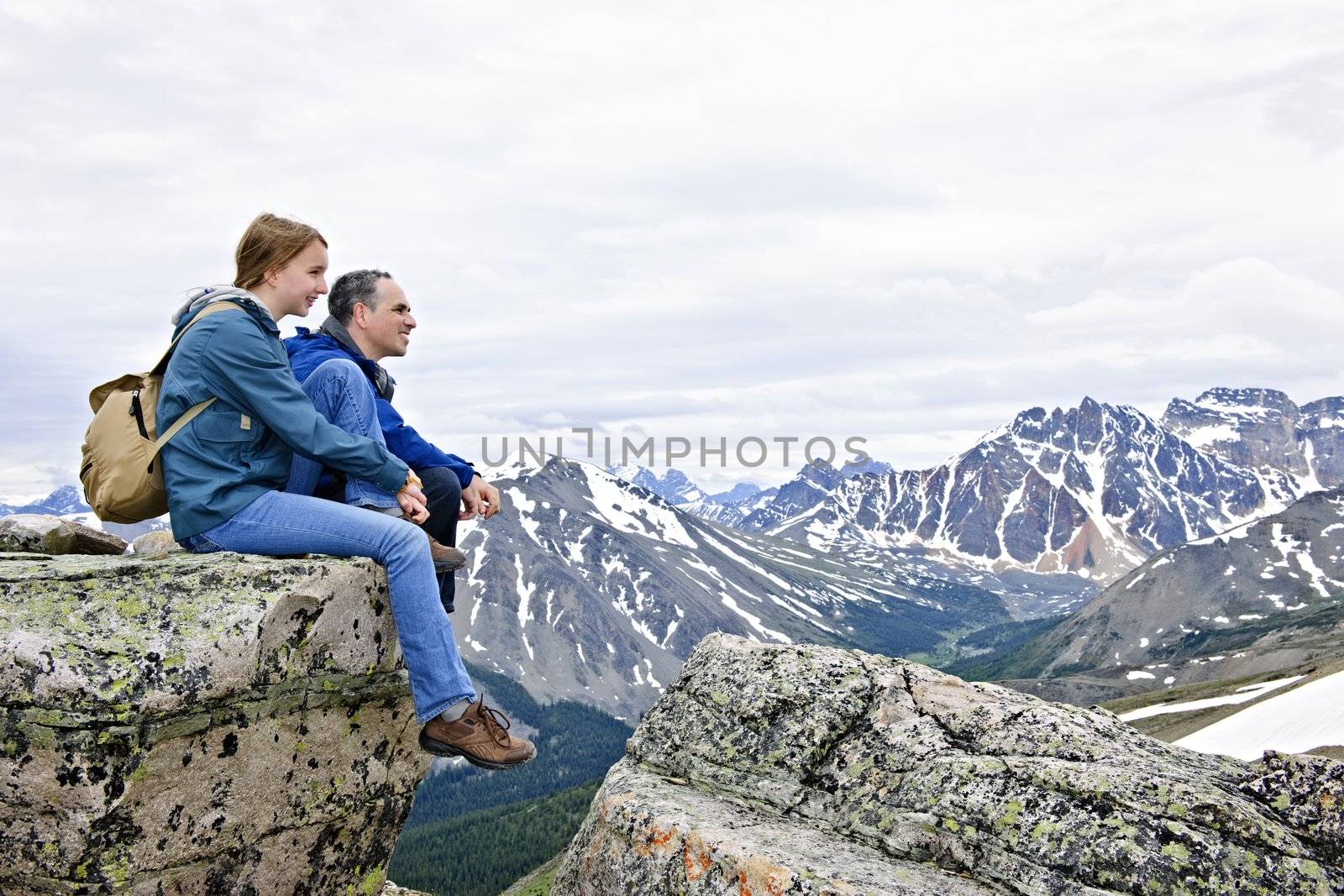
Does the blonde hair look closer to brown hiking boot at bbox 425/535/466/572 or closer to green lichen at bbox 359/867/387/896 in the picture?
brown hiking boot at bbox 425/535/466/572

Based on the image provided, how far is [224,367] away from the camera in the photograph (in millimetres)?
8227

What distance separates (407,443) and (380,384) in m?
0.79

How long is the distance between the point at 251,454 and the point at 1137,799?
363 inches

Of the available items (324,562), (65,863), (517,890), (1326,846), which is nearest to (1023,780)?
(1326,846)

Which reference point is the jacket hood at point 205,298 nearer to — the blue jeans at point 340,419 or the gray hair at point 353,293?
the blue jeans at point 340,419

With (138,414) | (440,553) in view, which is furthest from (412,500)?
(138,414)

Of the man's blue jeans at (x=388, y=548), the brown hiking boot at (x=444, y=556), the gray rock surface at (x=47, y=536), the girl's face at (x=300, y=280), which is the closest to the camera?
the man's blue jeans at (x=388, y=548)

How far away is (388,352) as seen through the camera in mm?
10414

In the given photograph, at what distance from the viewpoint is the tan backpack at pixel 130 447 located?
8.26 m

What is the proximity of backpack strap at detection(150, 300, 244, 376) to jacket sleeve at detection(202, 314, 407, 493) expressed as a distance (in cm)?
20

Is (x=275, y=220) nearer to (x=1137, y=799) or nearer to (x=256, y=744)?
(x=256, y=744)

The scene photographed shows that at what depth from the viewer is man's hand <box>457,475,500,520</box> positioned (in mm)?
10688

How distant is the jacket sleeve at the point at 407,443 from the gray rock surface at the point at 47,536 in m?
4.98

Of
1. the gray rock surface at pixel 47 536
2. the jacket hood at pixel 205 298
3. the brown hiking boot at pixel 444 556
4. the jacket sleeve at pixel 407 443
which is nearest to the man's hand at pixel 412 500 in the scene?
the brown hiking boot at pixel 444 556
